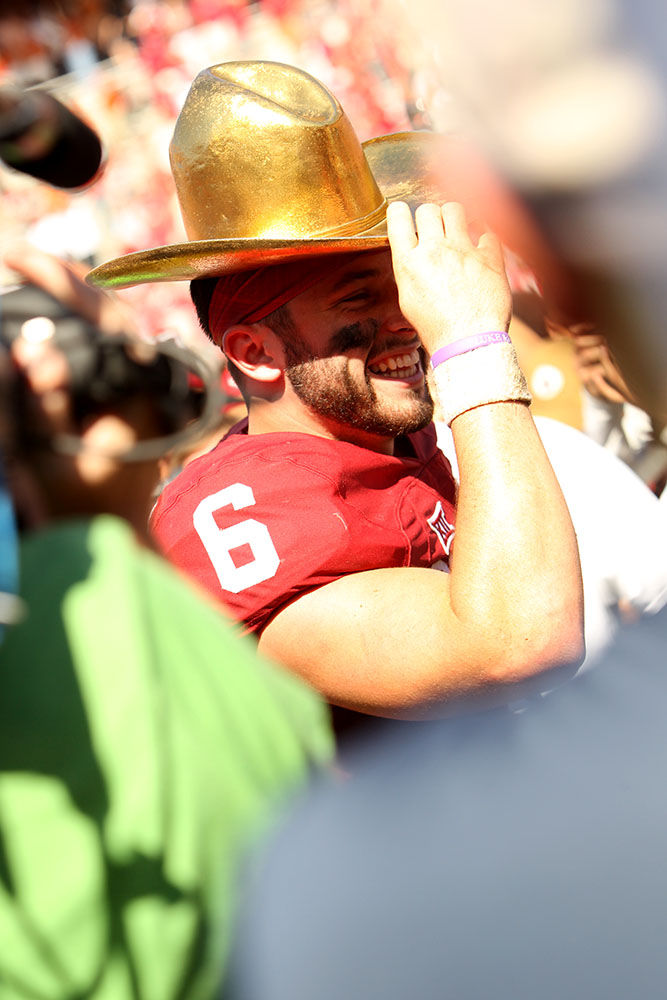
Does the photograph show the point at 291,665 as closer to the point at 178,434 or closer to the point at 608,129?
the point at 178,434

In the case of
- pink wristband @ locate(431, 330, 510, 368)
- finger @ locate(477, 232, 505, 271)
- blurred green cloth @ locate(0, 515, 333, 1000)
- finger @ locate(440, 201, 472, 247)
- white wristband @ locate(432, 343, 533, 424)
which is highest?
finger @ locate(440, 201, 472, 247)

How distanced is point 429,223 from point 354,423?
392mm

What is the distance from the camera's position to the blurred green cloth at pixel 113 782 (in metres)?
1.20

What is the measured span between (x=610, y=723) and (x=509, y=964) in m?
0.34

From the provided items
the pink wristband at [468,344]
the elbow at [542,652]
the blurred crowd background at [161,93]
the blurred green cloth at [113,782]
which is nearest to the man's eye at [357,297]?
the pink wristband at [468,344]

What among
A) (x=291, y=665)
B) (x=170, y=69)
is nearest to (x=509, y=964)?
(x=291, y=665)

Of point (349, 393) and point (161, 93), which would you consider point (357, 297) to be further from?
point (161, 93)

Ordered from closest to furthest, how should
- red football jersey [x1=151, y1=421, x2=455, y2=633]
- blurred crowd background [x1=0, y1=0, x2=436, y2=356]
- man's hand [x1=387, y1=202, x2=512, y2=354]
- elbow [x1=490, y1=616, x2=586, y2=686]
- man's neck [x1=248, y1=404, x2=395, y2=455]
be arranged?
elbow [x1=490, y1=616, x2=586, y2=686], man's hand [x1=387, y1=202, x2=512, y2=354], red football jersey [x1=151, y1=421, x2=455, y2=633], man's neck [x1=248, y1=404, x2=395, y2=455], blurred crowd background [x1=0, y1=0, x2=436, y2=356]

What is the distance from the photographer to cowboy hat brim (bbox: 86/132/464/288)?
4.77 feet

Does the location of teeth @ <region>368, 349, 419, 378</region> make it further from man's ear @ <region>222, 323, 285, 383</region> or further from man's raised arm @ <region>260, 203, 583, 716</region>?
man's raised arm @ <region>260, 203, 583, 716</region>

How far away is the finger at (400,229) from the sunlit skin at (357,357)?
150mm

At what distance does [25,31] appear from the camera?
26.2 feet

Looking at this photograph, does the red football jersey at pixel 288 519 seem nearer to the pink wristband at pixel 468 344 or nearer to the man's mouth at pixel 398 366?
the man's mouth at pixel 398 366

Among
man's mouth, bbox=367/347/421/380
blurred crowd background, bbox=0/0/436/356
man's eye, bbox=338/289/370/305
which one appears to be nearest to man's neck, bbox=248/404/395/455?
man's mouth, bbox=367/347/421/380
